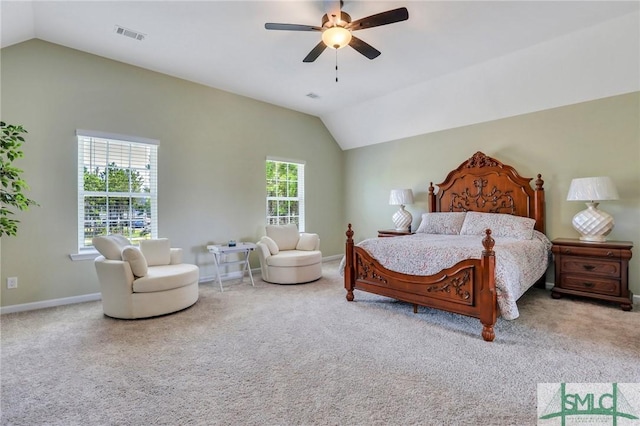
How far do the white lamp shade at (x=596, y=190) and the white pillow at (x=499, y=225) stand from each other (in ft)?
2.07

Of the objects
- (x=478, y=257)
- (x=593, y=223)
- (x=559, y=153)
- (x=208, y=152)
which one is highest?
(x=208, y=152)

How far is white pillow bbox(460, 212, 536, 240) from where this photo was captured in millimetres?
3945

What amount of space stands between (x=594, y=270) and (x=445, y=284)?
1.96 metres

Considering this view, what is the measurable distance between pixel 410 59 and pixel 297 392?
3.89 meters

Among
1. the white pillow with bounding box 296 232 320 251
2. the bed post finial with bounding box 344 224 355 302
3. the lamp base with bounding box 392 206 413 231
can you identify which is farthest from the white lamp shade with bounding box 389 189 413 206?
the bed post finial with bounding box 344 224 355 302

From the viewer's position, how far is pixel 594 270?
343 cm

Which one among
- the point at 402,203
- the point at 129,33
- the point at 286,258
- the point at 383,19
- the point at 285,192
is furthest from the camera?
the point at 285,192

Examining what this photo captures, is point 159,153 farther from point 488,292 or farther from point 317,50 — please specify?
point 488,292

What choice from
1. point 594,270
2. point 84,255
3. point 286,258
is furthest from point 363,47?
point 84,255

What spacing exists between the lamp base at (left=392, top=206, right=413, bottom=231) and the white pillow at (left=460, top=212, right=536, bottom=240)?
3.34 feet

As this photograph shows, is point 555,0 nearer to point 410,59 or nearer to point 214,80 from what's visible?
point 410,59

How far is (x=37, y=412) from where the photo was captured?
1.71m

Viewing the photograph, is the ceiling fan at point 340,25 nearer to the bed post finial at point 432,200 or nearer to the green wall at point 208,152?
the green wall at point 208,152

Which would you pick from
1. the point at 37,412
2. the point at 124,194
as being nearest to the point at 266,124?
the point at 124,194
